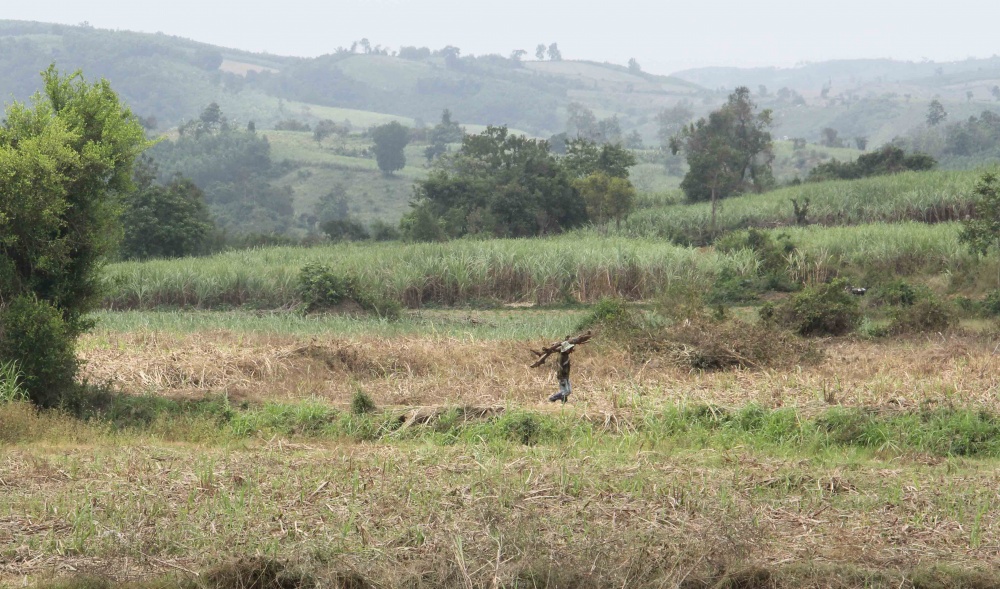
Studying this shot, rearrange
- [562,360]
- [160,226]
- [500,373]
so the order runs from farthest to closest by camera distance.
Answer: [160,226] → [500,373] → [562,360]

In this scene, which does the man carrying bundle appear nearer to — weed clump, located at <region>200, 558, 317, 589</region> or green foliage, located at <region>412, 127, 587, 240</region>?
weed clump, located at <region>200, 558, 317, 589</region>

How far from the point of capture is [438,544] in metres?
5.92

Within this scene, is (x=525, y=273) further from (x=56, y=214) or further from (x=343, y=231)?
(x=343, y=231)

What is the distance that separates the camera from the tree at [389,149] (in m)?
76.2

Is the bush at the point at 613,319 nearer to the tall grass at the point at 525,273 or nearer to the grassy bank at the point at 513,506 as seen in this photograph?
the grassy bank at the point at 513,506

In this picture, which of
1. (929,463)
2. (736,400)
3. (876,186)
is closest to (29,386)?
(736,400)

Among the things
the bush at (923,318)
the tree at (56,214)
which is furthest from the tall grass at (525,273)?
the tree at (56,214)

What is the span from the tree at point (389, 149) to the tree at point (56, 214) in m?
64.7

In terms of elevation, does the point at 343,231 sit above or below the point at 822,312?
below

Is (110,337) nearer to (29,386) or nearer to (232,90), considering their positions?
(29,386)

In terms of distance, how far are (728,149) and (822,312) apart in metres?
25.0

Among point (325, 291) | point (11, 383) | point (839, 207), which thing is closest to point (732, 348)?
point (11, 383)

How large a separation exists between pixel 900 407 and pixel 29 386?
849 centimetres

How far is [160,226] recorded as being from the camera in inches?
1319
